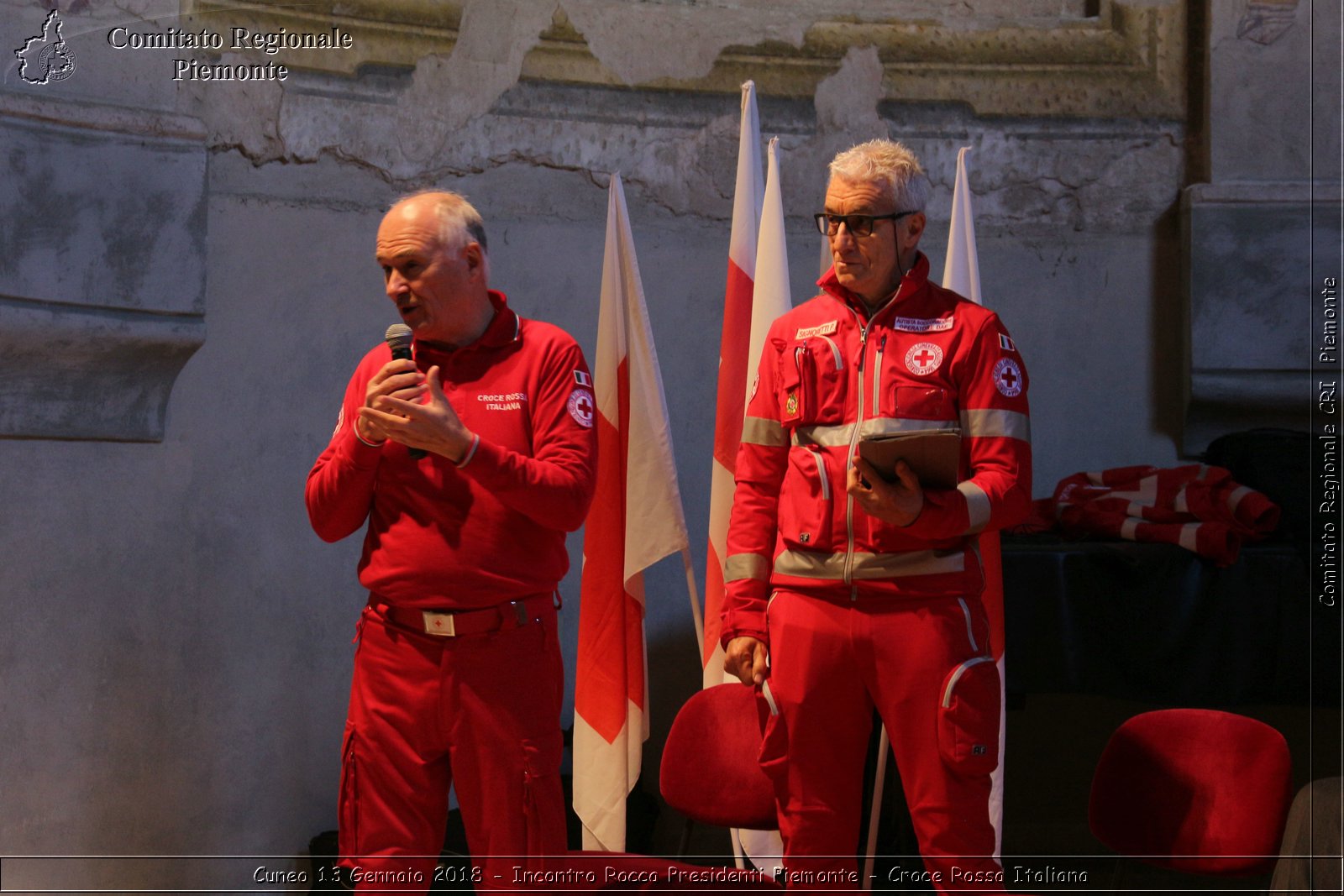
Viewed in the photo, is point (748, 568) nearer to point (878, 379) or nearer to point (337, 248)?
point (878, 379)

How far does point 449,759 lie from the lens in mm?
2205

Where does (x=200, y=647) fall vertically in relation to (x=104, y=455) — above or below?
below

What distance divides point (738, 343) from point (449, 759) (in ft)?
5.66

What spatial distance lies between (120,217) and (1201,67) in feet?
11.9

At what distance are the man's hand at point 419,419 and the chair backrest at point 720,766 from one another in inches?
35.9

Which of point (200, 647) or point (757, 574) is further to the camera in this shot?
point (200, 647)

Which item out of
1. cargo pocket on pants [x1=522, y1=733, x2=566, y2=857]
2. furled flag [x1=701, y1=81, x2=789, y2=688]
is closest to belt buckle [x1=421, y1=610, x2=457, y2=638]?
cargo pocket on pants [x1=522, y1=733, x2=566, y2=857]

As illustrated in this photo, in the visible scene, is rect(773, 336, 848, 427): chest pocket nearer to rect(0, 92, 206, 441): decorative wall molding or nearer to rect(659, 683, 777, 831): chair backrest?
rect(659, 683, 777, 831): chair backrest

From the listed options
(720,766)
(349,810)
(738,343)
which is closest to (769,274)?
(738,343)

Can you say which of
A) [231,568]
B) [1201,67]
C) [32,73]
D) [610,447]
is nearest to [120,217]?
[32,73]

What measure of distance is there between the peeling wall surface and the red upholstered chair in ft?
5.69

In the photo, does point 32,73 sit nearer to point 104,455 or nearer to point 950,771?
point 104,455

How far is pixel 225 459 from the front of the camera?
3.90 metres

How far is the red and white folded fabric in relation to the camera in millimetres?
3615
